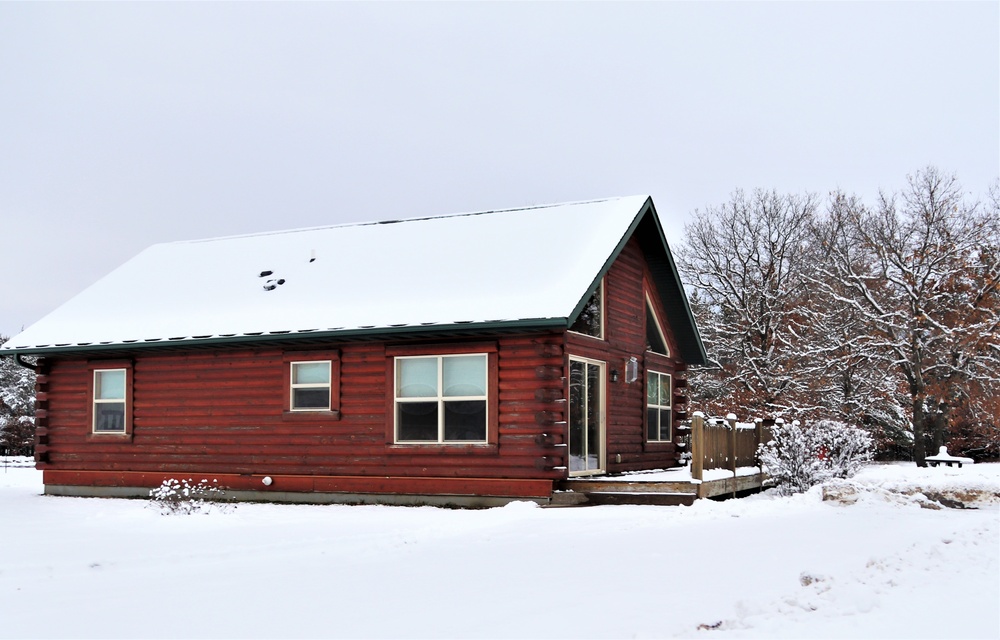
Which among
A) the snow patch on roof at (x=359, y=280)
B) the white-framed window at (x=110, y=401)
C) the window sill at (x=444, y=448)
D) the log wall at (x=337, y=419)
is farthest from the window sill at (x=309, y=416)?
the white-framed window at (x=110, y=401)

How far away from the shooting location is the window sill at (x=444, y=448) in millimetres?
16969

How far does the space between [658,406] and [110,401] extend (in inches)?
444

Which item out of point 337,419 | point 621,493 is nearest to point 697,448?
point 621,493

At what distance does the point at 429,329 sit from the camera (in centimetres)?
1684

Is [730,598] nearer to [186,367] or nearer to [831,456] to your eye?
[831,456]

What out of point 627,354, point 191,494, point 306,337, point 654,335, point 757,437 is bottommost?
point 191,494

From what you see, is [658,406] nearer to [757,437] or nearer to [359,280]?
[757,437]

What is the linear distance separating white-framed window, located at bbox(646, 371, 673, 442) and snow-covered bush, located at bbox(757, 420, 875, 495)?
276 cm

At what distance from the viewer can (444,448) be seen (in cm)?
1739

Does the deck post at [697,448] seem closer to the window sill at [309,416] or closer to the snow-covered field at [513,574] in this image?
the snow-covered field at [513,574]

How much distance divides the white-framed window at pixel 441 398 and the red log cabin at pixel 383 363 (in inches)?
1.1

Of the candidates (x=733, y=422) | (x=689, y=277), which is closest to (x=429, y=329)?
(x=733, y=422)

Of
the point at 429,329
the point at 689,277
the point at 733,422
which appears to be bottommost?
the point at 733,422

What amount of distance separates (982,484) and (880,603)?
1170cm
